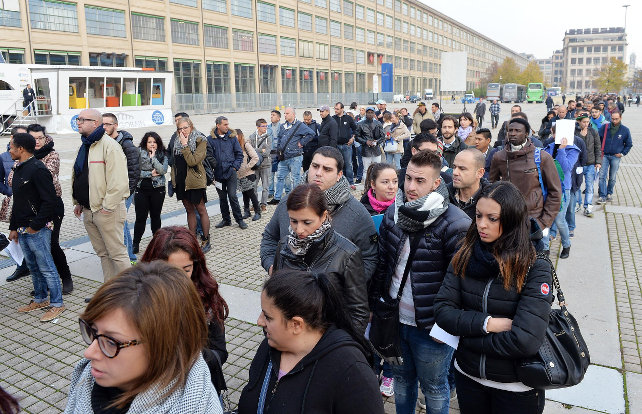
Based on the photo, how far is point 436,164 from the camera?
3.30 m

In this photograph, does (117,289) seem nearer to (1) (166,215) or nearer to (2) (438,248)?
(2) (438,248)

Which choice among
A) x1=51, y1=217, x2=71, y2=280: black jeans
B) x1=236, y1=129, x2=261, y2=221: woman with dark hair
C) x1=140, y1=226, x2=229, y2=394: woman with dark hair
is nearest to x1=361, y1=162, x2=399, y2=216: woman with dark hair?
x1=140, y1=226, x2=229, y2=394: woman with dark hair

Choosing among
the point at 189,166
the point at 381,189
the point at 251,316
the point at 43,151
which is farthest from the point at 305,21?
the point at 381,189

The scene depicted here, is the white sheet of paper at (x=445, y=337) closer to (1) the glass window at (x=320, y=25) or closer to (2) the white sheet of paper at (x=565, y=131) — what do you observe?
(2) the white sheet of paper at (x=565, y=131)

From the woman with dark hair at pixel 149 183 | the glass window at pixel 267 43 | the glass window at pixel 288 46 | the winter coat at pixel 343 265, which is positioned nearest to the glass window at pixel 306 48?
the glass window at pixel 288 46

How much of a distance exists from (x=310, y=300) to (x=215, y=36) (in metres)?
48.9

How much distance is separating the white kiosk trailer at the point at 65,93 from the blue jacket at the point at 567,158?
25.1 m

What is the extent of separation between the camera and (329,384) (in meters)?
1.74

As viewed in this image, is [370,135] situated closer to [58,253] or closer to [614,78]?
[58,253]

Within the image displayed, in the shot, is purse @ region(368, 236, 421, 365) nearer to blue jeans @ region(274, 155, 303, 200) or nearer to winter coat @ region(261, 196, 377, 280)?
winter coat @ region(261, 196, 377, 280)

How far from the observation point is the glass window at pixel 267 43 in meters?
51.8

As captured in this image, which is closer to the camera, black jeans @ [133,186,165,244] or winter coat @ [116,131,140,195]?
winter coat @ [116,131,140,195]

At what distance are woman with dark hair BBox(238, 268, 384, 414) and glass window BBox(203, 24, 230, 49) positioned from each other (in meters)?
48.0

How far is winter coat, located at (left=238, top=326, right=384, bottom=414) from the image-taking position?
1.73 metres
